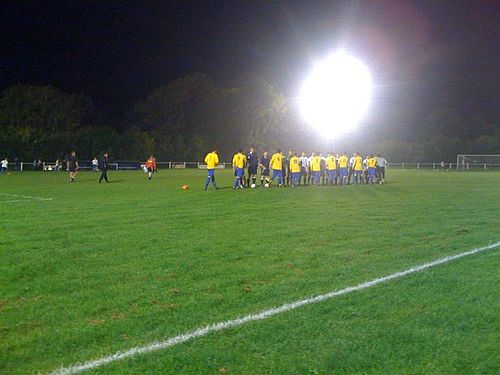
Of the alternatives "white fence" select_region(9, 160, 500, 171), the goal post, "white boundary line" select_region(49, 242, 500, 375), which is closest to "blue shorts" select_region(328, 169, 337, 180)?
"white boundary line" select_region(49, 242, 500, 375)

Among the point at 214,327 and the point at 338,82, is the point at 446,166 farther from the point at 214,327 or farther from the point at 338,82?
the point at 214,327

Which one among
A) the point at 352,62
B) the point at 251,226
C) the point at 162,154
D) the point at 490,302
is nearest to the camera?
the point at 490,302

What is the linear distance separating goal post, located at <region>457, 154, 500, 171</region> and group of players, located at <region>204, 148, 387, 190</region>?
4465cm

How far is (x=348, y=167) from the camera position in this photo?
111ft

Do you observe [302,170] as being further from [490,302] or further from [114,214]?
[490,302]

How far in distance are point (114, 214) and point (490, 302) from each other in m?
10.9

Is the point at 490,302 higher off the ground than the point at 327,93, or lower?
lower

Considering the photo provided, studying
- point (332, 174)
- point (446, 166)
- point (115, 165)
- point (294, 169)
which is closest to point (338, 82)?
point (446, 166)

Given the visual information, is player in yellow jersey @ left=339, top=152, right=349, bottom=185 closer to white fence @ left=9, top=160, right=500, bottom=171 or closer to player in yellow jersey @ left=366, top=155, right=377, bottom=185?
player in yellow jersey @ left=366, top=155, right=377, bottom=185

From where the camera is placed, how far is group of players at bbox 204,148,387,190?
27422mm

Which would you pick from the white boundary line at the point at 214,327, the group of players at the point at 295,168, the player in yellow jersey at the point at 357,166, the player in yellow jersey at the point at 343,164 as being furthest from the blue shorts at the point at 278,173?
the white boundary line at the point at 214,327

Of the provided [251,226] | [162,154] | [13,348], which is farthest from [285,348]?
[162,154]

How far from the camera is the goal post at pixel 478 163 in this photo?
249ft

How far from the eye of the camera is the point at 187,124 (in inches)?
3474
